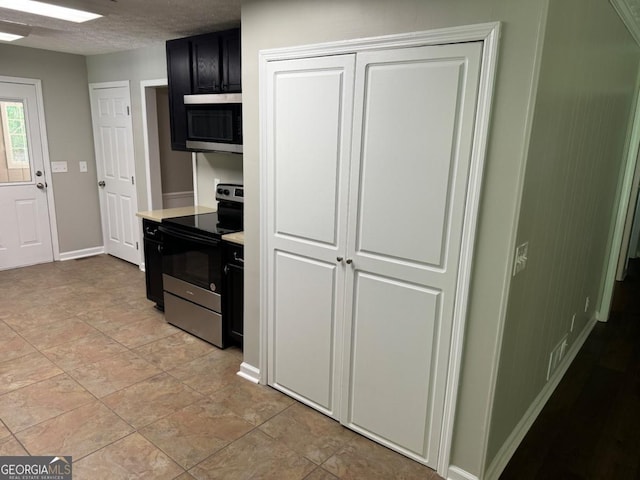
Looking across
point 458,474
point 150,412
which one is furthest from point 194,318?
point 458,474

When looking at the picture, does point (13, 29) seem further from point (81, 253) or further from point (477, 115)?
point (477, 115)

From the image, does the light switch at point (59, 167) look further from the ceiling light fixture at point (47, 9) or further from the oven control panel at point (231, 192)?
the oven control panel at point (231, 192)

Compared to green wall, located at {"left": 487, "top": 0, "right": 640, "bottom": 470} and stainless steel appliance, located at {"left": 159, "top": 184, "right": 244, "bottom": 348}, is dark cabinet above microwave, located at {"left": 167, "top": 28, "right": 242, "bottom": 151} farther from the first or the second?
green wall, located at {"left": 487, "top": 0, "right": 640, "bottom": 470}

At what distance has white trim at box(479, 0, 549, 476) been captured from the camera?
5.14ft

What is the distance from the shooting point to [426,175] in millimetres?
1894

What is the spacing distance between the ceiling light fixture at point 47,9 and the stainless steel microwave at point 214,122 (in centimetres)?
86

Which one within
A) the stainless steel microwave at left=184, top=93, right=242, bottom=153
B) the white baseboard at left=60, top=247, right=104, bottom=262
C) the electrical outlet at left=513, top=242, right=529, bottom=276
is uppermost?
the stainless steel microwave at left=184, top=93, right=242, bottom=153

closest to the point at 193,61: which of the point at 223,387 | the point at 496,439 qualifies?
the point at 223,387

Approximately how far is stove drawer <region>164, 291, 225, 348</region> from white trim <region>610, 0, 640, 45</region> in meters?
3.14

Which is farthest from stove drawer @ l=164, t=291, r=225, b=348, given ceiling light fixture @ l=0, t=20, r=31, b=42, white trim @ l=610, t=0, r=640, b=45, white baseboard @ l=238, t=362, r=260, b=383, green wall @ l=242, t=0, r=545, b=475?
white trim @ l=610, t=0, r=640, b=45

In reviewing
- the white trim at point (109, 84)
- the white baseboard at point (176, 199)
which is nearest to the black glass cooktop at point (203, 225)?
the white baseboard at point (176, 199)

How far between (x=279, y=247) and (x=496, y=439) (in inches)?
59.5

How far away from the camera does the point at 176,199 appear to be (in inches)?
216

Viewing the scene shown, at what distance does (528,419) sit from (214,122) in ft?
9.70
